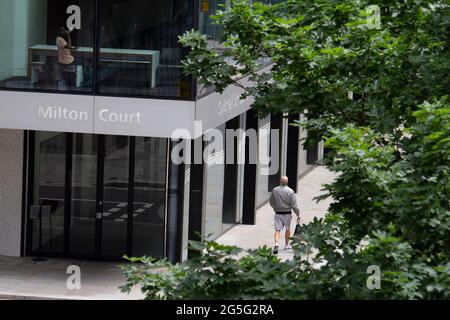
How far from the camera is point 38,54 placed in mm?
19797

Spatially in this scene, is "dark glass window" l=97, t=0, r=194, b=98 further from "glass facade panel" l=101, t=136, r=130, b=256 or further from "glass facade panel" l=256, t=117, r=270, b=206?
"glass facade panel" l=256, t=117, r=270, b=206

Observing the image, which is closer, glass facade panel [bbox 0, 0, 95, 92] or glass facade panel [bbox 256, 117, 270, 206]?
glass facade panel [bbox 0, 0, 95, 92]

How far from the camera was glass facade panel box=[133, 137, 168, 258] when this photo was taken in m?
21.6

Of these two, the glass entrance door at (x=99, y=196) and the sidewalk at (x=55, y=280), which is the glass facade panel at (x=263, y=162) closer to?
the glass entrance door at (x=99, y=196)

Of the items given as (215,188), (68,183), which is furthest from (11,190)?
(215,188)

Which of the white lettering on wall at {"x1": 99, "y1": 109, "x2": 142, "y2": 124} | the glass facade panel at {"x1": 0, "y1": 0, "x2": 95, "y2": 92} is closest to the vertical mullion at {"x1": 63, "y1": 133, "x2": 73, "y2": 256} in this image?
the glass facade panel at {"x1": 0, "y1": 0, "x2": 95, "y2": 92}

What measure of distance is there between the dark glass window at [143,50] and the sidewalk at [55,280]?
3.58m

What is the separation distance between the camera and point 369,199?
376 inches

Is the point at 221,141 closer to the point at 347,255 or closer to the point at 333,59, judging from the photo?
the point at 333,59

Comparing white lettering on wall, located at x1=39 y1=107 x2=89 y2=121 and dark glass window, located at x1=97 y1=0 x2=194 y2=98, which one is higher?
dark glass window, located at x1=97 y1=0 x2=194 y2=98

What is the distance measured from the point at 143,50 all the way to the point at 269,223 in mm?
8761

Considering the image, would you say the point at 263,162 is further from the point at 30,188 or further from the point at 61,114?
the point at 61,114

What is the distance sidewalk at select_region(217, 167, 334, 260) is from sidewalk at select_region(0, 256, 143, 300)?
3492 mm
